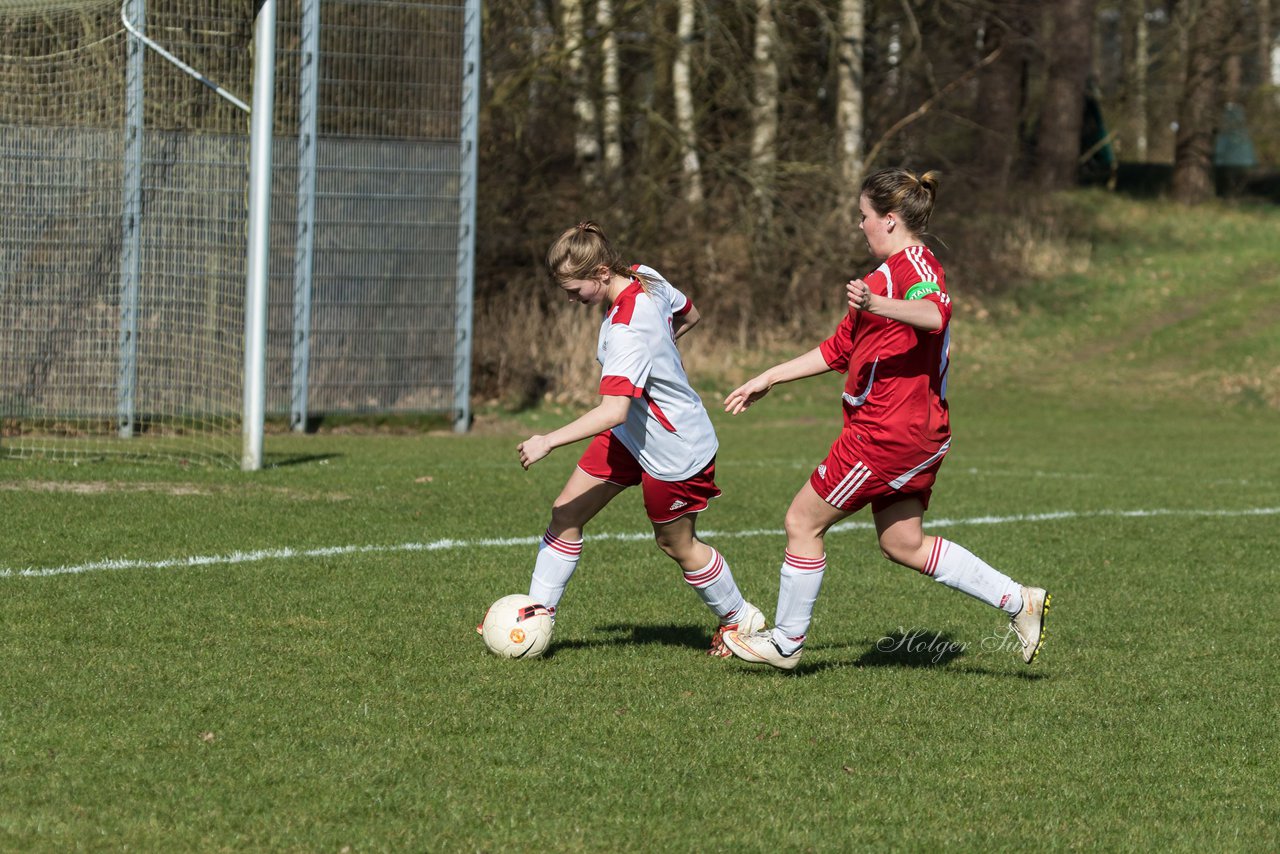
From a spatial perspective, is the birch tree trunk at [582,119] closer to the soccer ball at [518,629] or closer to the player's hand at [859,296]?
the soccer ball at [518,629]

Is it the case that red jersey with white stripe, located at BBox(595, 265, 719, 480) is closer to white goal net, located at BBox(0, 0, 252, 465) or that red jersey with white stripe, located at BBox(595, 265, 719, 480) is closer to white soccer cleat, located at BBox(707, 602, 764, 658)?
white soccer cleat, located at BBox(707, 602, 764, 658)

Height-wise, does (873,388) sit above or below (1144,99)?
below

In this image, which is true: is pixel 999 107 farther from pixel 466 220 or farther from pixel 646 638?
pixel 646 638

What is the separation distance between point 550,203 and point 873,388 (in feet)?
51.8

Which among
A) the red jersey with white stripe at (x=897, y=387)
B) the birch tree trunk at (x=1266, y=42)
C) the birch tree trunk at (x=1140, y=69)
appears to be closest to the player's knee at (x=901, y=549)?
the red jersey with white stripe at (x=897, y=387)

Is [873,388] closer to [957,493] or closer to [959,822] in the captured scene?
[959,822]

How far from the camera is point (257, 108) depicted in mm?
11711

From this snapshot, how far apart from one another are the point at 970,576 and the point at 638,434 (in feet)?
4.55

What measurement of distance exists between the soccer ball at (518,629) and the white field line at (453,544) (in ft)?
7.30

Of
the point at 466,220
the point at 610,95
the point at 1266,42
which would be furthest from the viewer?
the point at 1266,42

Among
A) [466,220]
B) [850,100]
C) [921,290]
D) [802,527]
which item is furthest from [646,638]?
[850,100]

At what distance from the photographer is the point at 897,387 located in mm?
5715

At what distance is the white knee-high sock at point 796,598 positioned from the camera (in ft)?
19.4

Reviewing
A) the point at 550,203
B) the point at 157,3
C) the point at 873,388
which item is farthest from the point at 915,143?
the point at 873,388
